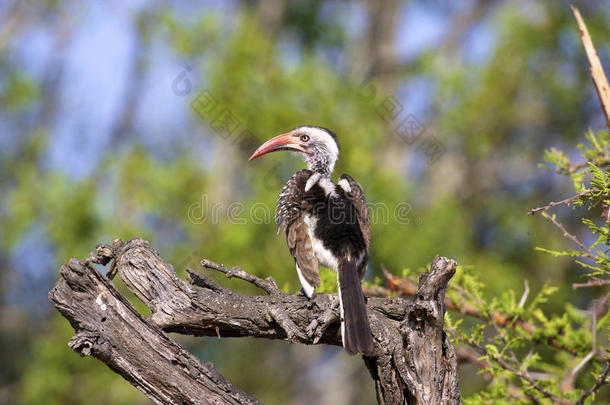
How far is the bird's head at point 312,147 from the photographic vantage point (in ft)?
20.3

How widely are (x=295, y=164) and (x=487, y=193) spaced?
6.40m

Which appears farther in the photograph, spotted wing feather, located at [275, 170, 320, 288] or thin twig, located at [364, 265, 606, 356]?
thin twig, located at [364, 265, 606, 356]

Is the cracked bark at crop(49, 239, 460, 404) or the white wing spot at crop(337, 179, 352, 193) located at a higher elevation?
the white wing spot at crop(337, 179, 352, 193)

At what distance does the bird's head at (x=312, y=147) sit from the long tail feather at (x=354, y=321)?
2.24 m

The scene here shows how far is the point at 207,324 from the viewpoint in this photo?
3.92 m

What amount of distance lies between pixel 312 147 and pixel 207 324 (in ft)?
8.72

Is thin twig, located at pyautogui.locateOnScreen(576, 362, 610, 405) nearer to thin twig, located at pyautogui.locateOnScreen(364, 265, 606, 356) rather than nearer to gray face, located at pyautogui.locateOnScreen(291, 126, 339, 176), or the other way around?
thin twig, located at pyautogui.locateOnScreen(364, 265, 606, 356)

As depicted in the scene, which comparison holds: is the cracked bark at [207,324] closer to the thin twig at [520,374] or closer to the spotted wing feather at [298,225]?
the spotted wing feather at [298,225]

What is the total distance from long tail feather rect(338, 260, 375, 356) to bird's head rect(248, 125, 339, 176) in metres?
2.24

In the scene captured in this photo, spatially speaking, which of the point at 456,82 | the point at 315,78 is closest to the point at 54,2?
the point at 315,78

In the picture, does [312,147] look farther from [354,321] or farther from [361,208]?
[354,321]

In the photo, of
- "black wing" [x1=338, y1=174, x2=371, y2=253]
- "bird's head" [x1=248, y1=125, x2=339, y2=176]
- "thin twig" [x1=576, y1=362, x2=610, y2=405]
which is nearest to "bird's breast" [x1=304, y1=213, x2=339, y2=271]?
"black wing" [x1=338, y1=174, x2=371, y2=253]

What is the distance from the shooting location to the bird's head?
620 centimetres

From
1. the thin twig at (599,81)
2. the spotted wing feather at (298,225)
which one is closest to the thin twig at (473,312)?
the spotted wing feather at (298,225)
